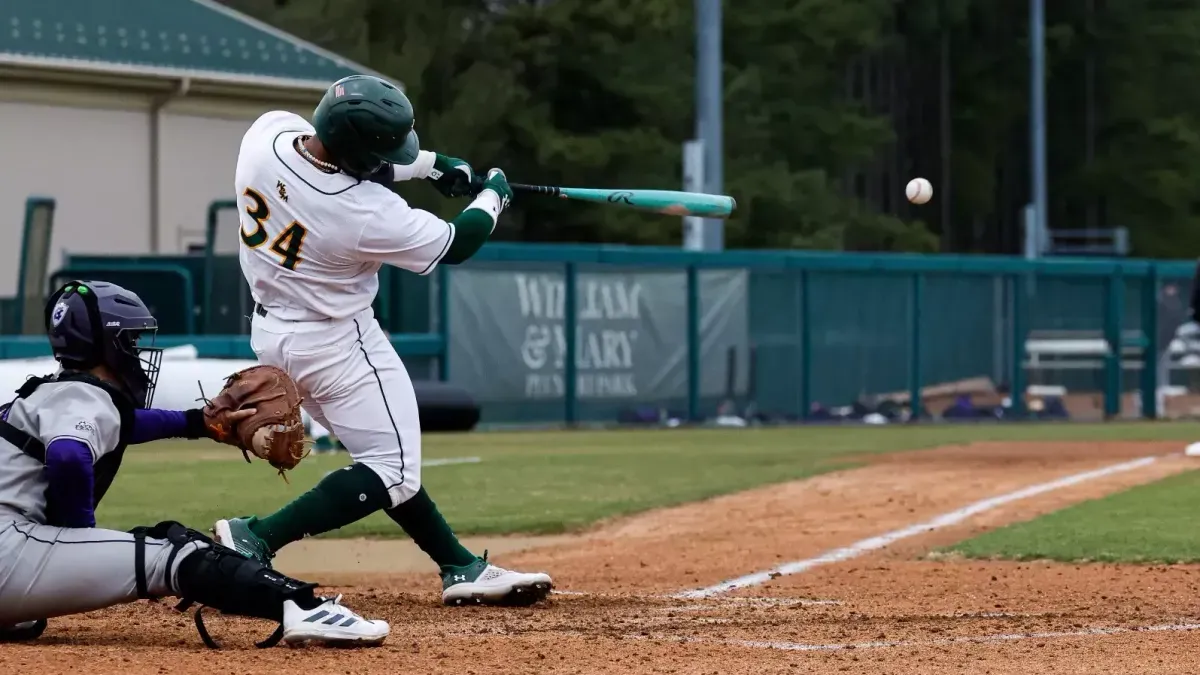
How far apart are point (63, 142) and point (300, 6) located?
412 inches

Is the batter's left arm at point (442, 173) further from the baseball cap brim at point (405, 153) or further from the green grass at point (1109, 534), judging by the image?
the green grass at point (1109, 534)

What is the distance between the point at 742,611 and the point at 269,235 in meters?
1.98

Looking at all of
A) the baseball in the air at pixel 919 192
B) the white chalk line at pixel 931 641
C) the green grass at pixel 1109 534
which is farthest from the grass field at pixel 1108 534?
the white chalk line at pixel 931 641

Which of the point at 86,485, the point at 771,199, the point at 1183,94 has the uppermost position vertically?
the point at 1183,94

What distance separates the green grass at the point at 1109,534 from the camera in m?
7.96

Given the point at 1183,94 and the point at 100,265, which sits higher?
the point at 1183,94

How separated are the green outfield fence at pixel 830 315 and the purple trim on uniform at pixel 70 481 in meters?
10.9

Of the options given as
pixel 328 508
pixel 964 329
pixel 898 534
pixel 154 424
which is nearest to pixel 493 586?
pixel 328 508

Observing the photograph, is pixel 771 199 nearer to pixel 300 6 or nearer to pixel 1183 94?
pixel 300 6

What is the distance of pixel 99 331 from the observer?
522 centimetres

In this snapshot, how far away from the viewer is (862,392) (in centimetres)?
2127

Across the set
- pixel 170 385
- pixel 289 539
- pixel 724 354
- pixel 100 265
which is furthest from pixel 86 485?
pixel 724 354

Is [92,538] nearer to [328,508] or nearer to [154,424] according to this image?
[154,424]

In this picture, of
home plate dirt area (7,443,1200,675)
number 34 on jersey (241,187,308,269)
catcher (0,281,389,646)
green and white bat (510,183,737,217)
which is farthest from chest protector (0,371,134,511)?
green and white bat (510,183,737,217)
